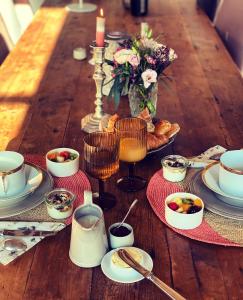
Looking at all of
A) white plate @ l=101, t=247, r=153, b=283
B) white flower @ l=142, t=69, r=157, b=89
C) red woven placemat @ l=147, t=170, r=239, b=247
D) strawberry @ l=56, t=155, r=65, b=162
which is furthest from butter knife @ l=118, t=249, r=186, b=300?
white flower @ l=142, t=69, r=157, b=89

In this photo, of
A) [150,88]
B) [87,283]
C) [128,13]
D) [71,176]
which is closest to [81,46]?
[128,13]

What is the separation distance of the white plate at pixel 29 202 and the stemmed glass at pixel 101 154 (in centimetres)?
12

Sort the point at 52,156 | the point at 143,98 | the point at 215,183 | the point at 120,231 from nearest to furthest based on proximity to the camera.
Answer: the point at 120,231, the point at 215,183, the point at 52,156, the point at 143,98

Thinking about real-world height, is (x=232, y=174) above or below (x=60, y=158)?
above

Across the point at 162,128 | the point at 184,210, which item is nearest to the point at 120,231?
the point at 184,210

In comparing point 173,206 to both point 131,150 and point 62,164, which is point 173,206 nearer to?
point 131,150

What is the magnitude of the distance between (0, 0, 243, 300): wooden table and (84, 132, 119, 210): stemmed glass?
0.31 ft

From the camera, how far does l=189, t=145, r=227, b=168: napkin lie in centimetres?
120

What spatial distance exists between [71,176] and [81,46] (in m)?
1.04

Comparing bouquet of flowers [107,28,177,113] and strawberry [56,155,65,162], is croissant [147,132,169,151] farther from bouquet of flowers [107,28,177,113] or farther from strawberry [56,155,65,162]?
strawberry [56,155,65,162]

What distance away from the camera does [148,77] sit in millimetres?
1237

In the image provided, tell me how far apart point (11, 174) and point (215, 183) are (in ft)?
1.39

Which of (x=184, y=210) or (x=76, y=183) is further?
(x=76, y=183)

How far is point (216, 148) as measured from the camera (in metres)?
1.33
